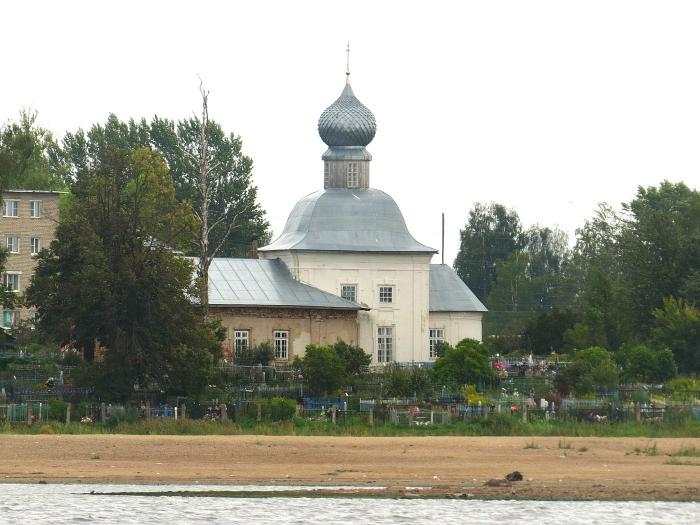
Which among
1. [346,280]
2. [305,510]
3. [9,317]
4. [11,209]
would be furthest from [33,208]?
[305,510]

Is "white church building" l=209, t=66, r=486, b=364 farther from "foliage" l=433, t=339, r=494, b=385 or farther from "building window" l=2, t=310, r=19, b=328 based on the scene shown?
"building window" l=2, t=310, r=19, b=328

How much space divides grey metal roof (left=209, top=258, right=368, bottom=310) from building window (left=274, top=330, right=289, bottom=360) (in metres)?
1.14

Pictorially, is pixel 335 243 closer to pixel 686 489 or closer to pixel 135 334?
pixel 135 334

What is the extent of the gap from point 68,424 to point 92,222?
8617 mm

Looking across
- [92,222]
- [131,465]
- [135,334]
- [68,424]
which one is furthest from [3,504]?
[92,222]

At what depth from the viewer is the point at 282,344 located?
229 ft

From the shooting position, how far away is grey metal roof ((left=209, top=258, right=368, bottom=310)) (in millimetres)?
69438

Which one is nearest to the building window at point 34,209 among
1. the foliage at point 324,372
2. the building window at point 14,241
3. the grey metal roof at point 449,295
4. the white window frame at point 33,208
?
the white window frame at point 33,208

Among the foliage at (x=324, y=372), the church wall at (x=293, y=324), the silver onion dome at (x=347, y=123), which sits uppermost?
the silver onion dome at (x=347, y=123)

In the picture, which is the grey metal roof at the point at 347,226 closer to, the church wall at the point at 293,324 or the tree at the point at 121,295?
the church wall at the point at 293,324

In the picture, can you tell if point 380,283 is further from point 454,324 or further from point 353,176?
point 353,176

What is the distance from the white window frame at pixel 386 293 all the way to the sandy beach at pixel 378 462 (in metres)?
27.4

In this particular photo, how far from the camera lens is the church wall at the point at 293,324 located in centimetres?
6881

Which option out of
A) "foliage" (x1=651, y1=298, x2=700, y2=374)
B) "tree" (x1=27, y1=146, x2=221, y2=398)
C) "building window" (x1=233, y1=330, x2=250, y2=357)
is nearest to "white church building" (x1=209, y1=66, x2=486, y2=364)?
"building window" (x1=233, y1=330, x2=250, y2=357)
